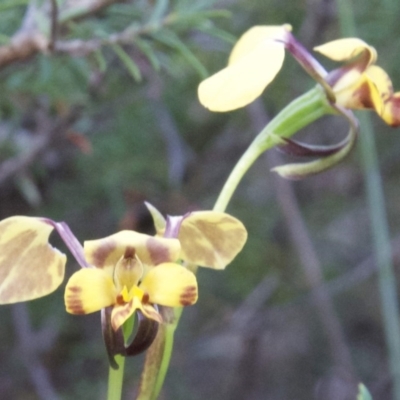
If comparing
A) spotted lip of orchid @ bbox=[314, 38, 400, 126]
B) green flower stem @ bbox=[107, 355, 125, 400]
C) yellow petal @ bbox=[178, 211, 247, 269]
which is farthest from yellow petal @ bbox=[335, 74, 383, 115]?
green flower stem @ bbox=[107, 355, 125, 400]

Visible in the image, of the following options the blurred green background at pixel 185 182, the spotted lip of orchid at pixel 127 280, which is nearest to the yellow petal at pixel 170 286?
the spotted lip of orchid at pixel 127 280

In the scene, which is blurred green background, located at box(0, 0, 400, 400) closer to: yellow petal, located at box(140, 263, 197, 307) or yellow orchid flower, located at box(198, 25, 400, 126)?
yellow orchid flower, located at box(198, 25, 400, 126)

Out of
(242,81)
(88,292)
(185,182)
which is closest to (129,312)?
(88,292)

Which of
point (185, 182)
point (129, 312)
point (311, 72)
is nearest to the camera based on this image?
point (129, 312)

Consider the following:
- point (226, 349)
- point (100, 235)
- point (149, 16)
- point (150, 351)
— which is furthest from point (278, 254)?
point (150, 351)

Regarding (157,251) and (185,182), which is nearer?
(157,251)

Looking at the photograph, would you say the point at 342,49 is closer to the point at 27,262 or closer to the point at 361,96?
the point at 361,96

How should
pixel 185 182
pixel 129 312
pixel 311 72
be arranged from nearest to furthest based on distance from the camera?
1. pixel 129 312
2. pixel 311 72
3. pixel 185 182
